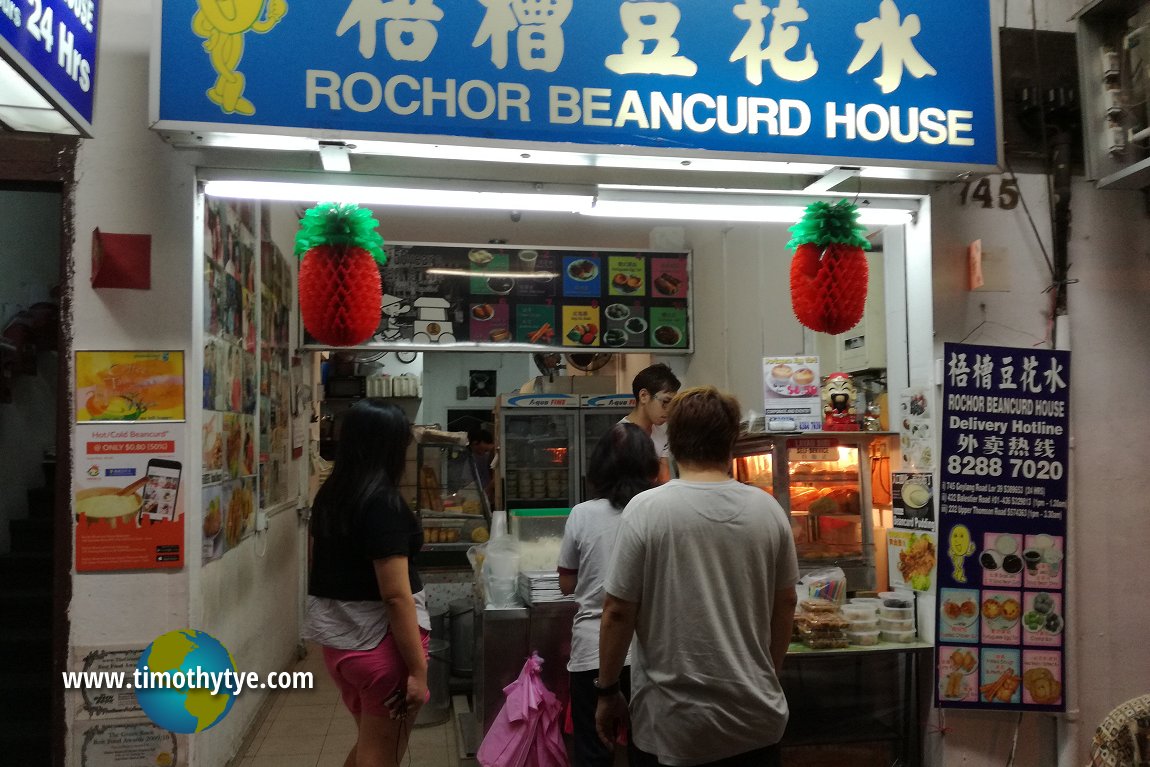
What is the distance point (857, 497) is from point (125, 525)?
3134 mm

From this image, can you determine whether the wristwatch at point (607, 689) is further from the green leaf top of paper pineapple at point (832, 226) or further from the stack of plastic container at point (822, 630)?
the green leaf top of paper pineapple at point (832, 226)

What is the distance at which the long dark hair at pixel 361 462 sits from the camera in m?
2.71

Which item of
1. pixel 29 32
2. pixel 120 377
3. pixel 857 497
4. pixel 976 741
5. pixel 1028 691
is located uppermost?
pixel 29 32

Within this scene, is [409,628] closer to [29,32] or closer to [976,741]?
[29,32]

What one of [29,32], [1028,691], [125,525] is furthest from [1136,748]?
[29,32]

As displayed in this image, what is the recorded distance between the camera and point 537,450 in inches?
284

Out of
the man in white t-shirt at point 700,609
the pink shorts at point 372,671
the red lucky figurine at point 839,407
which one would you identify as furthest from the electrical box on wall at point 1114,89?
the pink shorts at point 372,671

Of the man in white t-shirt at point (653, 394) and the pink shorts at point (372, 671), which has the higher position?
the man in white t-shirt at point (653, 394)

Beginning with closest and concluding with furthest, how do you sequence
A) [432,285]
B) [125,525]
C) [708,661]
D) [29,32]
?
1. [29,32]
2. [708,661]
3. [125,525]
4. [432,285]

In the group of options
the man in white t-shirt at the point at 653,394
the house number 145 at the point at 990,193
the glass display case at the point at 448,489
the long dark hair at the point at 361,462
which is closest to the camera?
the long dark hair at the point at 361,462

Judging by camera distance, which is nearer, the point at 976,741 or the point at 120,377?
the point at 120,377

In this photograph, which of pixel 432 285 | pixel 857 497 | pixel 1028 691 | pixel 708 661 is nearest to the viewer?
pixel 708 661

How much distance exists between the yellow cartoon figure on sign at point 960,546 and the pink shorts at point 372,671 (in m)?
2.14

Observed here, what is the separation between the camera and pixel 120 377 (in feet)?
9.10
